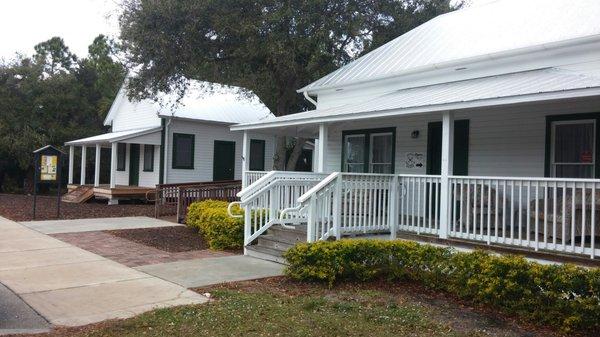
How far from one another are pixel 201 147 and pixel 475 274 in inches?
728

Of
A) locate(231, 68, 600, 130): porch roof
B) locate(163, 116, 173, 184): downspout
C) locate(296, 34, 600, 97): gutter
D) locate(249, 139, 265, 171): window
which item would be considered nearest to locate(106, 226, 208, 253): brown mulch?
locate(231, 68, 600, 130): porch roof

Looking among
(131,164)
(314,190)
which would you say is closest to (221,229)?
(314,190)

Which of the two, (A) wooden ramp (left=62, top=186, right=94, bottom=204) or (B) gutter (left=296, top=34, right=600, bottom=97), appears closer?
(B) gutter (left=296, top=34, right=600, bottom=97)

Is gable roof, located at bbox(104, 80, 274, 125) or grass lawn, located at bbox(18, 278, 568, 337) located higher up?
gable roof, located at bbox(104, 80, 274, 125)

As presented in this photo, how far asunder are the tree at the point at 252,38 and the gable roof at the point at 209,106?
2935 mm

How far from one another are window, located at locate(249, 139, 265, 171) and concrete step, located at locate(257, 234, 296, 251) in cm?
1437

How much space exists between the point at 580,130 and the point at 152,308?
8.04m

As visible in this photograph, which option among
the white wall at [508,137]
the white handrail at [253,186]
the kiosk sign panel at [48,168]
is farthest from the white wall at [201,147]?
the white wall at [508,137]

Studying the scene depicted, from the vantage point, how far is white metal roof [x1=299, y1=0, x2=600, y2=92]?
36.7 ft

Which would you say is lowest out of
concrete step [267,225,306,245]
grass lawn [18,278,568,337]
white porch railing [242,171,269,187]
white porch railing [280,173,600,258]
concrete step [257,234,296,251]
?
grass lawn [18,278,568,337]

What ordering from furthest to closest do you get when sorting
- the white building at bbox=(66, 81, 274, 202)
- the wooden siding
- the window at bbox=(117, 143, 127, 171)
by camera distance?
1. the window at bbox=(117, 143, 127, 171)
2. the wooden siding
3. the white building at bbox=(66, 81, 274, 202)

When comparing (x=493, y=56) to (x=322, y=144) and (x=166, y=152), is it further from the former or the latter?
(x=166, y=152)

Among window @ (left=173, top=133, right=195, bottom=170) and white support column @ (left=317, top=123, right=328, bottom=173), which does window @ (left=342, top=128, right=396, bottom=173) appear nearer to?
white support column @ (left=317, top=123, right=328, bottom=173)

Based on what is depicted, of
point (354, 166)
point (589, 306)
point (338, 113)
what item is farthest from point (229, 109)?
point (589, 306)
